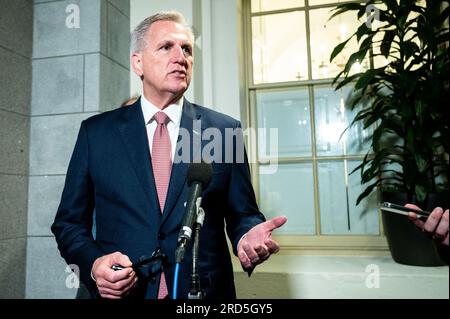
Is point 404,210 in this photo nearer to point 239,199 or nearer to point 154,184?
point 239,199

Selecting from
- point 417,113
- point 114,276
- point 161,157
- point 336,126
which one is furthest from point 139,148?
point 336,126

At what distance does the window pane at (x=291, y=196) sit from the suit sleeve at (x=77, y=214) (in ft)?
3.66

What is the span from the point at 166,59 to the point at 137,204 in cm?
44

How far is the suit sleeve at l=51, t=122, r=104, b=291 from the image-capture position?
85 centimetres

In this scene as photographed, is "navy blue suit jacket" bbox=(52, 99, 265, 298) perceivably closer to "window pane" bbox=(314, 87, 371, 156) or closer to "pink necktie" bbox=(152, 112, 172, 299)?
"pink necktie" bbox=(152, 112, 172, 299)

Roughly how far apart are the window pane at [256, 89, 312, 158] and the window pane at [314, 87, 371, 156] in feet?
0.21

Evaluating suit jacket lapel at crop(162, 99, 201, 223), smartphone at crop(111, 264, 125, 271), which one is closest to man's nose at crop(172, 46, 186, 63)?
suit jacket lapel at crop(162, 99, 201, 223)

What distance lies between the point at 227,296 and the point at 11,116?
1.24 metres

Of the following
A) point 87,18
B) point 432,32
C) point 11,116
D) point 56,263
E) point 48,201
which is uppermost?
point 87,18

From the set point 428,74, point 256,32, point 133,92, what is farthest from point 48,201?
point 428,74

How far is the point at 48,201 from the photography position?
60.9 inches

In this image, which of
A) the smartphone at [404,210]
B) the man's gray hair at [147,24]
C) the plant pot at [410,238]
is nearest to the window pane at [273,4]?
the man's gray hair at [147,24]
